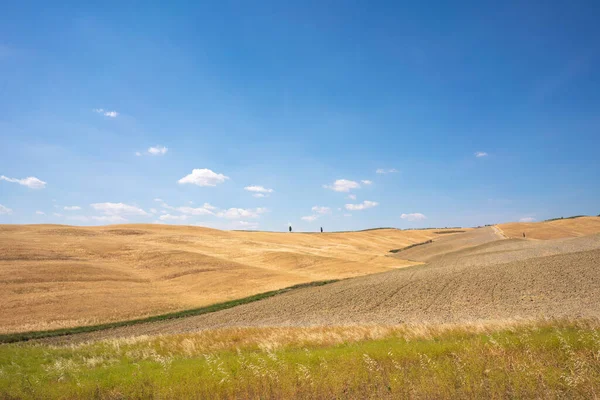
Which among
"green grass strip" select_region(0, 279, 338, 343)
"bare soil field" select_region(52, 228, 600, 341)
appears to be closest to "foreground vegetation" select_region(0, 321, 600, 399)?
"bare soil field" select_region(52, 228, 600, 341)

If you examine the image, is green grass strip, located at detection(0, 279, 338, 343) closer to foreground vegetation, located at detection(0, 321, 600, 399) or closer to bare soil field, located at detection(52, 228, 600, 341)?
bare soil field, located at detection(52, 228, 600, 341)

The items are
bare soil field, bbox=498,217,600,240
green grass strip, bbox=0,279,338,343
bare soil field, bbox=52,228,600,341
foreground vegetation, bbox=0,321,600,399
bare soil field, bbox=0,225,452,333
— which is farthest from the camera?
bare soil field, bbox=498,217,600,240

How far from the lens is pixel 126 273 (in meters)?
50.9

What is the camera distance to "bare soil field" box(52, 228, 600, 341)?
79.1ft

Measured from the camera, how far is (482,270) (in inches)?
1572

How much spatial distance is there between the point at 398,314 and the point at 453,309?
158 inches

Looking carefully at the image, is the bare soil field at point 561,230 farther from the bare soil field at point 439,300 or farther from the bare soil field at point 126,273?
the bare soil field at point 439,300

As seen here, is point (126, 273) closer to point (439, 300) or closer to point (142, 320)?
point (142, 320)

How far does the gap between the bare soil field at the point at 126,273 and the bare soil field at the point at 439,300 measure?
6.51 meters

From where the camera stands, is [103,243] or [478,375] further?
[103,243]

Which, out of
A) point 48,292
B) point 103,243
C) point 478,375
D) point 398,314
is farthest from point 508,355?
point 103,243

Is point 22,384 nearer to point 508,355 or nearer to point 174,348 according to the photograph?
point 174,348

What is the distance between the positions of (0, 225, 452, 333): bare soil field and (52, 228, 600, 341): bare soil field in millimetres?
6514

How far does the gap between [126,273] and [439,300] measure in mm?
42065
